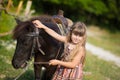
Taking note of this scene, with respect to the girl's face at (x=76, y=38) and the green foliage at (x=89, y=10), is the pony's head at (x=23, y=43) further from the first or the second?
the green foliage at (x=89, y=10)

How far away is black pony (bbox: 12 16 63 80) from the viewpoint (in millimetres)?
7473

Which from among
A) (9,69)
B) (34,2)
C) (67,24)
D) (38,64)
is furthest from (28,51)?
(34,2)

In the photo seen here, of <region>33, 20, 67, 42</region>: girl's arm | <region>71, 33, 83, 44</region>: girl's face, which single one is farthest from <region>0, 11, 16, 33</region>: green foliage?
<region>71, 33, 83, 44</region>: girl's face

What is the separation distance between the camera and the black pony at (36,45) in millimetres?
7473

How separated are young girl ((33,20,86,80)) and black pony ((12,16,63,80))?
0.26 m

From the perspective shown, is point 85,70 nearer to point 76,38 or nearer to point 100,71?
point 100,71

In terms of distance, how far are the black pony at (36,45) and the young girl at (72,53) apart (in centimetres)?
26

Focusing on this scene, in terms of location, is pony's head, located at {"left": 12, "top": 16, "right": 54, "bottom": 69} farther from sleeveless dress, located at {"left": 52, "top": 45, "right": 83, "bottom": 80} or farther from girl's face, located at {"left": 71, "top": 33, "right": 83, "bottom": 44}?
girl's face, located at {"left": 71, "top": 33, "right": 83, "bottom": 44}

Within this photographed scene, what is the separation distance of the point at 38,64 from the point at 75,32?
4.78 ft

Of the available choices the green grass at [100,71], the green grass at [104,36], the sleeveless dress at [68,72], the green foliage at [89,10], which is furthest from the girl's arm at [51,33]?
the green foliage at [89,10]

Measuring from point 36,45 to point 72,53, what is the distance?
794mm

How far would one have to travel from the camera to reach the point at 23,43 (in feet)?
24.5

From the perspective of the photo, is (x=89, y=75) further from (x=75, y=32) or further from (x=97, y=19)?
(x=97, y=19)

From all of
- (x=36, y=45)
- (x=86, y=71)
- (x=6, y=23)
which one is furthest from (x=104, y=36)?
(x=36, y=45)
